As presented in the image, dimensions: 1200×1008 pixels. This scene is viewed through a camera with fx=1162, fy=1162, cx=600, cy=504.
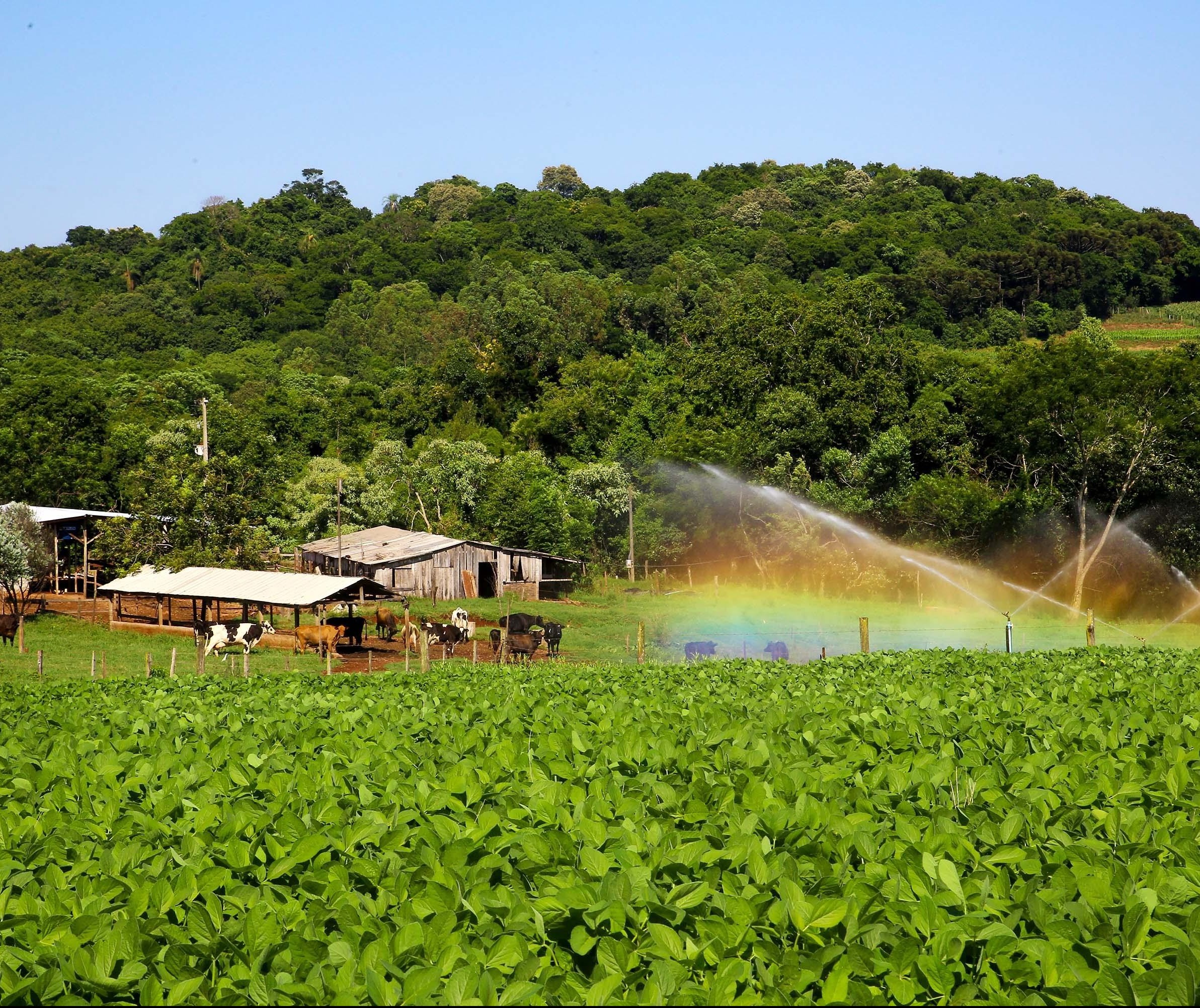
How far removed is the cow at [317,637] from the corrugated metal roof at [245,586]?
0.87 metres

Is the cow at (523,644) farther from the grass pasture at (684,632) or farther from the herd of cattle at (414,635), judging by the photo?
the grass pasture at (684,632)

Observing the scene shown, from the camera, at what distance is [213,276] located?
14588 centimetres

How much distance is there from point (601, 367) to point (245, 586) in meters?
39.8

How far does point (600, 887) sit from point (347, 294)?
13046 cm

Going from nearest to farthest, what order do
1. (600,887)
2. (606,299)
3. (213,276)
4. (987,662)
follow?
(600,887), (987,662), (606,299), (213,276)

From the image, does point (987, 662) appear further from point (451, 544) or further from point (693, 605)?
point (451, 544)

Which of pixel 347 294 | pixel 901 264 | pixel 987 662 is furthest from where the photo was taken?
pixel 347 294

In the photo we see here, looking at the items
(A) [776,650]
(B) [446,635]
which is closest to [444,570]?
(B) [446,635]

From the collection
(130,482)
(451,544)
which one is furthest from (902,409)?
(130,482)

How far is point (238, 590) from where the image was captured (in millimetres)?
37938

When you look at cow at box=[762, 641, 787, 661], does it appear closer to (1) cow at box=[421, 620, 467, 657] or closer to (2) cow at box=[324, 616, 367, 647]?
(1) cow at box=[421, 620, 467, 657]

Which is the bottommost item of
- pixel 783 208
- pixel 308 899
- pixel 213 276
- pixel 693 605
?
pixel 693 605

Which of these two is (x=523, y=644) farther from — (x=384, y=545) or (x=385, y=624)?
(x=384, y=545)

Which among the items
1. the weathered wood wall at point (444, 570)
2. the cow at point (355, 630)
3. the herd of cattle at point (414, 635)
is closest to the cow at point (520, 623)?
the herd of cattle at point (414, 635)
